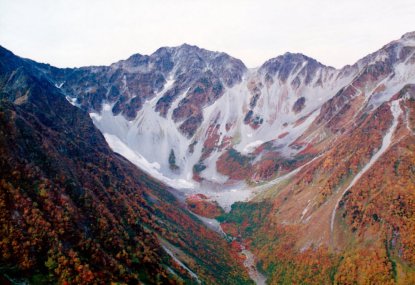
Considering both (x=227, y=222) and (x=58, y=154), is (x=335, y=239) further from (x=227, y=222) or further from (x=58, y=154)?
(x=58, y=154)

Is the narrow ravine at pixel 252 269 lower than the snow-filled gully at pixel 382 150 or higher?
lower

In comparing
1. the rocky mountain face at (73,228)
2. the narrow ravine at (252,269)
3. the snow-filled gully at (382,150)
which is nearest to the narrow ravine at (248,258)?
the narrow ravine at (252,269)

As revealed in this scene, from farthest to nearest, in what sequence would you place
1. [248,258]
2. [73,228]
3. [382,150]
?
[248,258]
[382,150]
[73,228]

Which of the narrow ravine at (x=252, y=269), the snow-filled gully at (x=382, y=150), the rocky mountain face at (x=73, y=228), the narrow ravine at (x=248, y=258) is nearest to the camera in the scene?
the rocky mountain face at (x=73, y=228)

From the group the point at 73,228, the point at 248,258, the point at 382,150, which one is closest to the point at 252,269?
the point at 248,258

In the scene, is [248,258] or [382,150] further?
[248,258]

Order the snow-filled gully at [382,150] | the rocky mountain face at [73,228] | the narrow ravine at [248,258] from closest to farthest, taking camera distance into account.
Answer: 1. the rocky mountain face at [73,228]
2. the snow-filled gully at [382,150]
3. the narrow ravine at [248,258]

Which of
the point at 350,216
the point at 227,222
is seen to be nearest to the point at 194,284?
the point at 350,216

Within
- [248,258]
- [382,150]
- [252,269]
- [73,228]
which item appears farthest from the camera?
[248,258]

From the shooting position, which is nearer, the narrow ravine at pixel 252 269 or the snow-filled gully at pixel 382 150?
the narrow ravine at pixel 252 269

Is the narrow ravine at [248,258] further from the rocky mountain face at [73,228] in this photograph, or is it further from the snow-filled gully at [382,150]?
the snow-filled gully at [382,150]

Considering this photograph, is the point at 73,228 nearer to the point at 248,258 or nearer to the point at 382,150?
the point at 248,258
